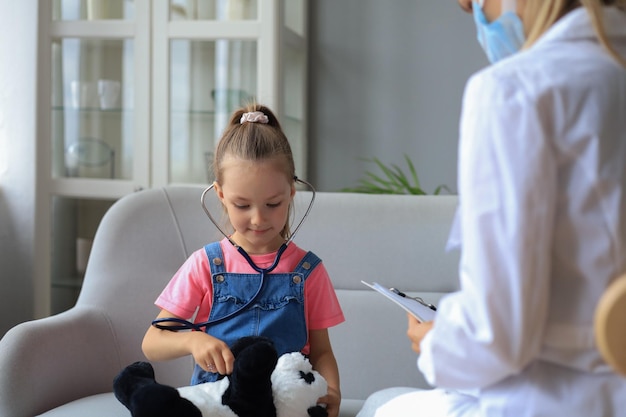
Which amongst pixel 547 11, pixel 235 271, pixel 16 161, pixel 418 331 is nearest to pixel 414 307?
pixel 418 331

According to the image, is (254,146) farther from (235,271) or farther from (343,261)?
(343,261)

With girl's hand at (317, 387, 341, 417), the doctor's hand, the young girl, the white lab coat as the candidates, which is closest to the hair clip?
the young girl

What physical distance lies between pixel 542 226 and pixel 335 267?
114 cm

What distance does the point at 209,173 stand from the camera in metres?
2.96

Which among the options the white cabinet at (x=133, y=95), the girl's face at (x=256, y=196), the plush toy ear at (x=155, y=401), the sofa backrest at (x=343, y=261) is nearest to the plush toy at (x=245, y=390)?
the plush toy ear at (x=155, y=401)

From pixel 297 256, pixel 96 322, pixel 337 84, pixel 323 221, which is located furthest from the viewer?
pixel 337 84

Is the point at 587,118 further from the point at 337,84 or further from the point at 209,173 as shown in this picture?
the point at 337,84

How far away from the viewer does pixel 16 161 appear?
3045mm

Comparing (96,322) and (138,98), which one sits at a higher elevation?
(138,98)

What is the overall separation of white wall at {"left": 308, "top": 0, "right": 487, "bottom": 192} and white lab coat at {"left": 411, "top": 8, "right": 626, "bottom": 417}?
7.51ft

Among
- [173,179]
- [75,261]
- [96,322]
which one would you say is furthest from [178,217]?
[75,261]

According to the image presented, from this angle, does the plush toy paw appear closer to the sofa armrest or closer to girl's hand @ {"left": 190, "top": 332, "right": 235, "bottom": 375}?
girl's hand @ {"left": 190, "top": 332, "right": 235, "bottom": 375}

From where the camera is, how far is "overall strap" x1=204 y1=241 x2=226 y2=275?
5.12 feet

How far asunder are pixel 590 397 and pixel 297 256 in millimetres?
794
